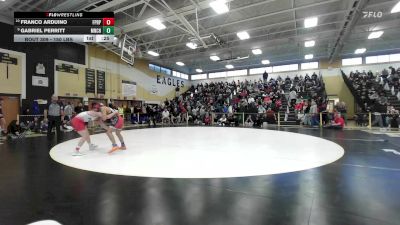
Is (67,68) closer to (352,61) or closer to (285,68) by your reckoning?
(285,68)

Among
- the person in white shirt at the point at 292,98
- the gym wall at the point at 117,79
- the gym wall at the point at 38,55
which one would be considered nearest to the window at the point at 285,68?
the person in white shirt at the point at 292,98

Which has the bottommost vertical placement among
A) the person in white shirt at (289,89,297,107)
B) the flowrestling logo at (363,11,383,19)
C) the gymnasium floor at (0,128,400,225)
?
the gymnasium floor at (0,128,400,225)

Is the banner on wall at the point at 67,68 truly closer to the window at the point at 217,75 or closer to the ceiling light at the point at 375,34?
the window at the point at 217,75

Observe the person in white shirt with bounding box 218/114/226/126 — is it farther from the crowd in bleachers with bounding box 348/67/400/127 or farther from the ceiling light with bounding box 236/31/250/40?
the crowd in bleachers with bounding box 348/67/400/127

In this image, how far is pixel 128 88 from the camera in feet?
67.0

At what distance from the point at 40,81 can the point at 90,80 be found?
3.54m

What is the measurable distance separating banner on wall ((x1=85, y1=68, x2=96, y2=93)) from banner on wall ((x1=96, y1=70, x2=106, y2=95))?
455 millimetres

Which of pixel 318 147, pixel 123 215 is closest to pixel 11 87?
pixel 123 215

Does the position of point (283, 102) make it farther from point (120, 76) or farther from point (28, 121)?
point (28, 121)

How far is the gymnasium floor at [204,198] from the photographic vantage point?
215 centimetres

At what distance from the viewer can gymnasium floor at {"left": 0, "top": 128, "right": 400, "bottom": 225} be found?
215cm

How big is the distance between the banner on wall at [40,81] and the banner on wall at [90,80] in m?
2.85
